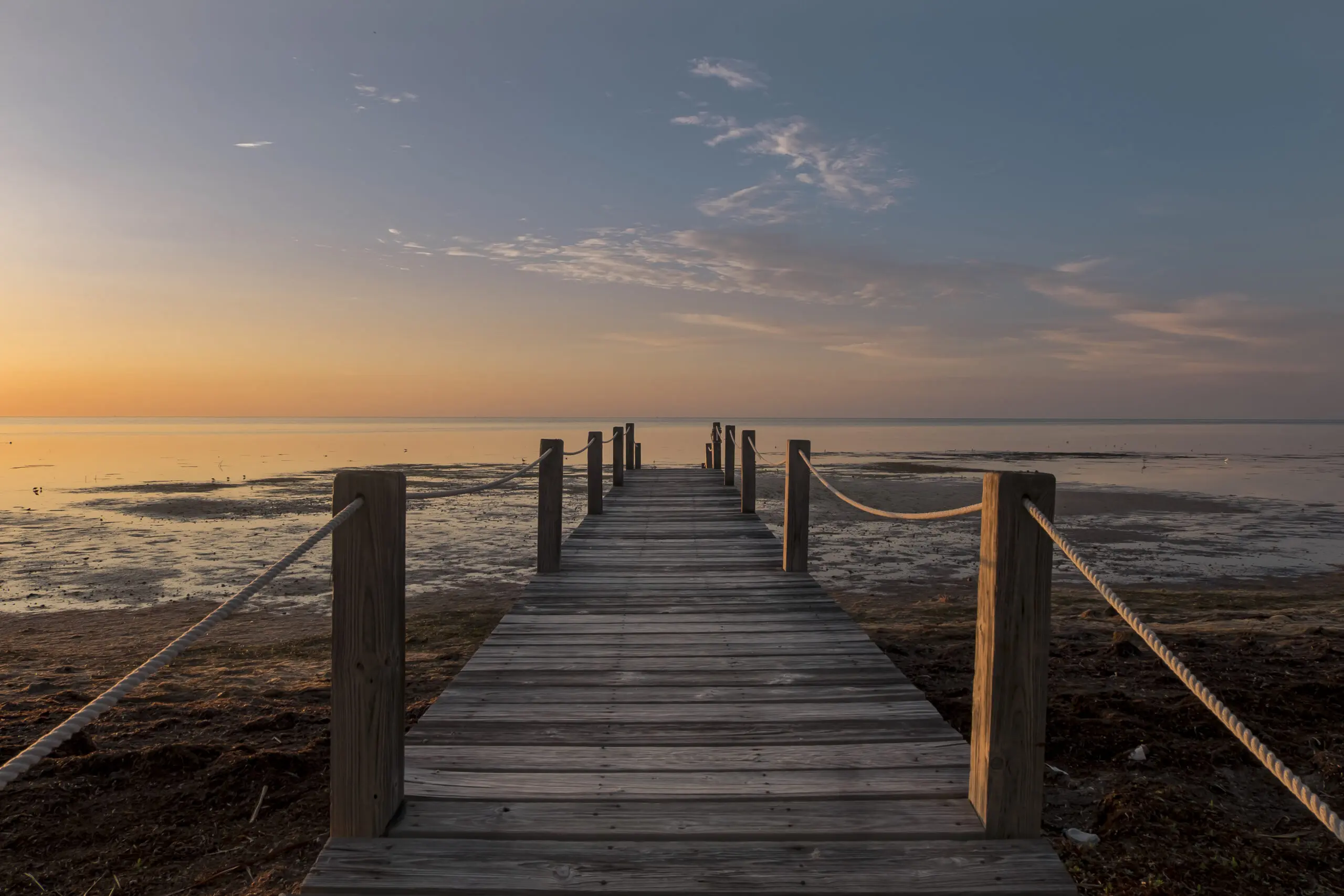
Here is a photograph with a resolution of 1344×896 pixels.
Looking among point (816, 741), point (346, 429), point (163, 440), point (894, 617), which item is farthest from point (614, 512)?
point (346, 429)

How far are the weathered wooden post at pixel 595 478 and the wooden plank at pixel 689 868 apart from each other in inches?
298

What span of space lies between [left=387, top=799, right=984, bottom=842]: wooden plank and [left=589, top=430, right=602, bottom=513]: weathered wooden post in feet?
24.0

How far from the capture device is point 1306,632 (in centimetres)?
673

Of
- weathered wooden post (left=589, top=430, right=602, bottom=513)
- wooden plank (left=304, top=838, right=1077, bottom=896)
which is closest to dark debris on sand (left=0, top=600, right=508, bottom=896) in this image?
wooden plank (left=304, top=838, right=1077, bottom=896)

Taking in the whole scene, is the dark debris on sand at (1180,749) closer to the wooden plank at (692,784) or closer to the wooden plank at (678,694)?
the wooden plank at (692,784)

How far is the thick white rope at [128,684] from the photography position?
4.66 ft

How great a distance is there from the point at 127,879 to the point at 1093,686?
570 cm

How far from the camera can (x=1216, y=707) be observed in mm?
1772

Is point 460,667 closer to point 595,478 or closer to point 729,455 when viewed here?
point 595,478

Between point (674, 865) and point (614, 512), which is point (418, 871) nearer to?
point (674, 865)

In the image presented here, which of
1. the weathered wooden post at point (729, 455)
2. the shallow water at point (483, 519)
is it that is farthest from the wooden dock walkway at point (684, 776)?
the weathered wooden post at point (729, 455)

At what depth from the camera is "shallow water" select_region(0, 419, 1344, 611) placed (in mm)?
11062

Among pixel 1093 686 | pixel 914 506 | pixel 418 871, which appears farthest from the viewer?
pixel 914 506

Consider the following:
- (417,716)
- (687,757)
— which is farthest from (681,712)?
(417,716)
